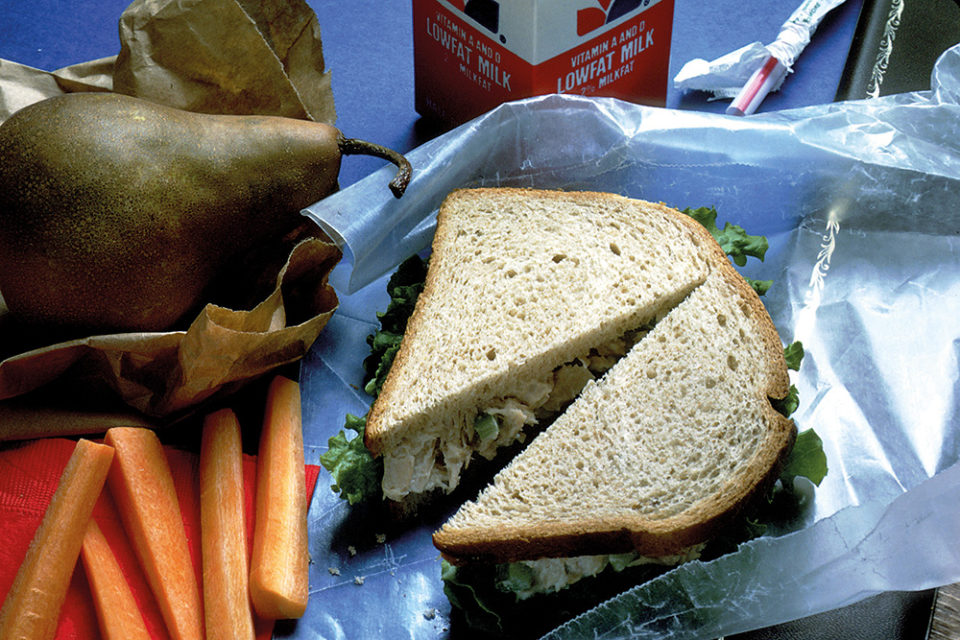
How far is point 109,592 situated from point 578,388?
92cm

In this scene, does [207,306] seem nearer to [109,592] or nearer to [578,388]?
[109,592]

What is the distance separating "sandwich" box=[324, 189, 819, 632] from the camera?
1636mm

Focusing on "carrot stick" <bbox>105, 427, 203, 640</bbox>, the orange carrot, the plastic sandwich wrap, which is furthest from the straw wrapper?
the orange carrot

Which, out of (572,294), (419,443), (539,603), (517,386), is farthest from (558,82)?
(539,603)

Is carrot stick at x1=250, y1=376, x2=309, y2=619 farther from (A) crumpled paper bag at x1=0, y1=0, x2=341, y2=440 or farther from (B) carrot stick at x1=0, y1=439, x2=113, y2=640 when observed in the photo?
(B) carrot stick at x1=0, y1=439, x2=113, y2=640

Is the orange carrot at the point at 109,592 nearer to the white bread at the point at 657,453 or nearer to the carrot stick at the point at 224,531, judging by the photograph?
the carrot stick at the point at 224,531

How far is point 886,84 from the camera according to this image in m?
2.32

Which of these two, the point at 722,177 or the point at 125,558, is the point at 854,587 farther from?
the point at 125,558

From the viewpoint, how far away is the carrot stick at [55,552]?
1562 mm

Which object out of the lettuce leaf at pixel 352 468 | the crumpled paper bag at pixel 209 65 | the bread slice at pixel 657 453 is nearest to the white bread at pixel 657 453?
the bread slice at pixel 657 453

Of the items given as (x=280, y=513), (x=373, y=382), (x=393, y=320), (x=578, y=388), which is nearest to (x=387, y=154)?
(x=393, y=320)

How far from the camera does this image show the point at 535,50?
6.41ft

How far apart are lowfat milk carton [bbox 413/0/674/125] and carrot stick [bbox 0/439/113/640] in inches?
43.6

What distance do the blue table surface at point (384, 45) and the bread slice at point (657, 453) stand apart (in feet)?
2.69
